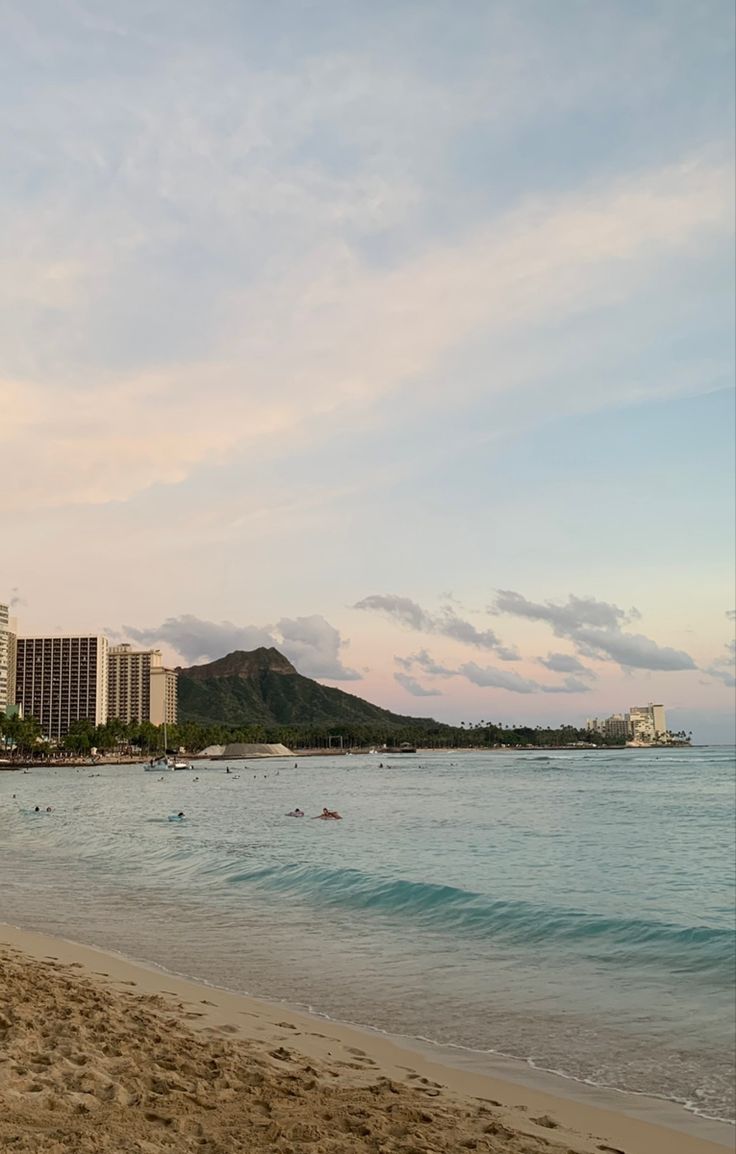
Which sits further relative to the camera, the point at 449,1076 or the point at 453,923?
the point at 453,923

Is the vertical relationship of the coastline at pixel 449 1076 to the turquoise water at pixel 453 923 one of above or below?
above

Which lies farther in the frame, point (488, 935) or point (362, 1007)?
point (488, 935)

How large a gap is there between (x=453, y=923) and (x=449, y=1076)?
33.4 ft

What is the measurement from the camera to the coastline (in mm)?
7426

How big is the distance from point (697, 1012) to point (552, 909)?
8.09 m

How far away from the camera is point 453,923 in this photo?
18.8m

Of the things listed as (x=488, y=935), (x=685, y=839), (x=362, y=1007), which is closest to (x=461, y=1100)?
(x=362, y=1007)

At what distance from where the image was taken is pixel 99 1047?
808 centimetres

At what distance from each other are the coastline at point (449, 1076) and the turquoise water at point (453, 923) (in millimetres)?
520

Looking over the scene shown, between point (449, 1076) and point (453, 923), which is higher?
point (449, 1076)

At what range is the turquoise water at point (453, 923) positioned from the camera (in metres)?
10.9

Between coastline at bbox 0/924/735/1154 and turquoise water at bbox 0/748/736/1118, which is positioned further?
turquoise water at bbox 0/748/736/1118

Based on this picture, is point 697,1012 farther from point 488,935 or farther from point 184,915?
point 184,915

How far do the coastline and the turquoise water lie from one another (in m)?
0.52
